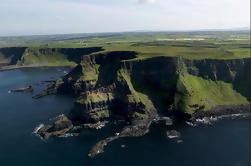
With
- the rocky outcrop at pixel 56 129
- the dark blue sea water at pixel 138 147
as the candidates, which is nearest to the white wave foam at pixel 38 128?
the dark blue sea water at pixel 138 147

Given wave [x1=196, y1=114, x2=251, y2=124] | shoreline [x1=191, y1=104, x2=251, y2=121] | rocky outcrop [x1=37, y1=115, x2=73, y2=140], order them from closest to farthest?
1. rocky outcrop [x1=37, y1=115, x2=73, y2=140]
2. wave [x1=196, y1=114, x2=251, y2=124]
3. shoreline [x1=191, y1=104, x2=251, y2=121]

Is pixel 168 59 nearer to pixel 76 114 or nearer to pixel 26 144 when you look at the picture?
pixel 76 114

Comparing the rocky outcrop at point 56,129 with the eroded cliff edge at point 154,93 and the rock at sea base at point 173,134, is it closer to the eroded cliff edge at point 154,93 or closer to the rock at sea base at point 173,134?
the eroded cliff edge at point 154,93

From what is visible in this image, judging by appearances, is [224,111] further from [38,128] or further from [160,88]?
[38,128]

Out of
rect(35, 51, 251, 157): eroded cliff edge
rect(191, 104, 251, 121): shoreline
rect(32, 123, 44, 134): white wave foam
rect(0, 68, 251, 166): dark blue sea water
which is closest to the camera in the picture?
rect(0, 68, 251, 166): dark blue sea water

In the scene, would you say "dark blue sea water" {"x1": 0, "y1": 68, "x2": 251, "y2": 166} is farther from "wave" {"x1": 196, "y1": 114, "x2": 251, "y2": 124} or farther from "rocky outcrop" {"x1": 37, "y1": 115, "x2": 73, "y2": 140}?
"wave" {"x1": 196, "y1": 114, "x2": 251, "y2": 124}

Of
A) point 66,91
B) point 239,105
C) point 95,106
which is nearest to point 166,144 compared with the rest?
point 95,106

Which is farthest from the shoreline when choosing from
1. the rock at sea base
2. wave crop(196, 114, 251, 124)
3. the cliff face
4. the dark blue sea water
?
the rock at sea base
